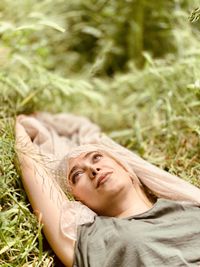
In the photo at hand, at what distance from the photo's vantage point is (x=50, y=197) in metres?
1.95

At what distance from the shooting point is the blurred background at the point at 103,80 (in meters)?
2.06

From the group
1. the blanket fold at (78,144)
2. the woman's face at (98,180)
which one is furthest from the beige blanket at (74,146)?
the woman's face at (98,180)

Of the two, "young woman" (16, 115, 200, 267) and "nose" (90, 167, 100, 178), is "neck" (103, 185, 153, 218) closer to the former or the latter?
"young woman" (16, 115, 200, 267)

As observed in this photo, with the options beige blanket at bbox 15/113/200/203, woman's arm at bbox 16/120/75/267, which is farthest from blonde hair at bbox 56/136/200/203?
woman's arm at bbox 16/120/75/267

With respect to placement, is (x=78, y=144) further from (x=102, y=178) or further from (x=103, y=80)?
(x=103, y=80)

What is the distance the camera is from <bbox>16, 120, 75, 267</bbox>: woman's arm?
1.85 meters

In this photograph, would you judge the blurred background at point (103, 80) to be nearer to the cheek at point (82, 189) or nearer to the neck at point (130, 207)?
the cheek at point (82, 189)

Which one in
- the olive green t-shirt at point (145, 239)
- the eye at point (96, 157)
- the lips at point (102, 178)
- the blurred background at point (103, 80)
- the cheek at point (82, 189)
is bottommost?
the olive green t-shirt at point (145, 239)

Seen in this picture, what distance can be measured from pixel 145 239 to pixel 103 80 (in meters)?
2.24

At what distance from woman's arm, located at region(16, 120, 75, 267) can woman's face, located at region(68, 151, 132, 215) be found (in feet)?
0.28

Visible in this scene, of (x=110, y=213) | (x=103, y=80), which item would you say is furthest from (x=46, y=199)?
(x=103, y=80)

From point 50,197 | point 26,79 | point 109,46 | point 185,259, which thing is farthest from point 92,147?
point 109,46

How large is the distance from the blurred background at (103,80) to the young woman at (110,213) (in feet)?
0.33

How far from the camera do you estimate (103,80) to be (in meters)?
3.85
